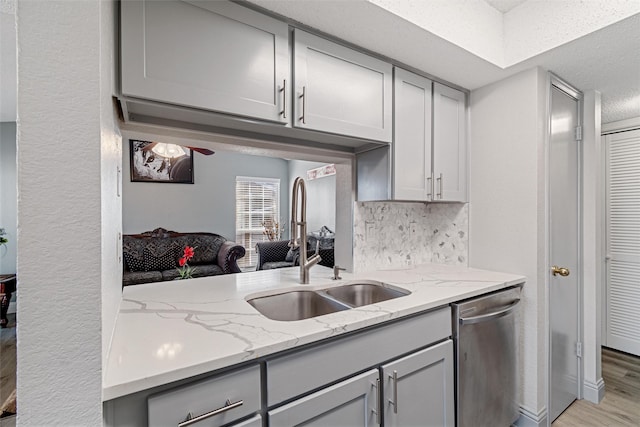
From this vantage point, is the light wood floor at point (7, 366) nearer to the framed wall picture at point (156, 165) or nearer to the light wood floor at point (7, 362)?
the light wood floor at point (7, 362)

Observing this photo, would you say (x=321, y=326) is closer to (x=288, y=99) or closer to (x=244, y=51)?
(x=288, y=99)

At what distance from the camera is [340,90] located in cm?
143

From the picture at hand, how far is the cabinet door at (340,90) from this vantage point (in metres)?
1.31

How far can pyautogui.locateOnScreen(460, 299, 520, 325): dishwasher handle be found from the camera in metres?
1.42

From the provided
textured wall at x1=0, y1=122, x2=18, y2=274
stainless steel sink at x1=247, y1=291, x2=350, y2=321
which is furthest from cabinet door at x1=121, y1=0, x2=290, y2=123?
textured wall at x1=0, y1=122, x2=18, y2=274

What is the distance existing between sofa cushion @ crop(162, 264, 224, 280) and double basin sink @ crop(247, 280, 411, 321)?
2831mm

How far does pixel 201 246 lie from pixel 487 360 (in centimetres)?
412

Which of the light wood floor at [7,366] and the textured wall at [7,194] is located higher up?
the textured wall at [7,194]

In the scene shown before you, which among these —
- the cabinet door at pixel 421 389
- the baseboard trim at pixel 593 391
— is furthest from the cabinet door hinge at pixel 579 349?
the cabinet door at pixel 421 389

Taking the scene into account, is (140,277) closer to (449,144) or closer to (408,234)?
(408,234)

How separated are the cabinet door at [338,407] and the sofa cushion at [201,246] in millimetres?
3922

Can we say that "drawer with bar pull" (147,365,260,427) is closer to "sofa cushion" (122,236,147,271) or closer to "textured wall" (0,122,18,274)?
"sofa cushion" (122,236,147,271)

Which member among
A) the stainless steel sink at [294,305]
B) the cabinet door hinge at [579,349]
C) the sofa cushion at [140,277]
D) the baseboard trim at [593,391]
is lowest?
the baseboard trim at [593,391]

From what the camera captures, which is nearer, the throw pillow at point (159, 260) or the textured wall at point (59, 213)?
the textured wall at point (59, 213)
